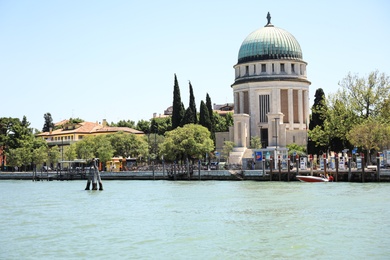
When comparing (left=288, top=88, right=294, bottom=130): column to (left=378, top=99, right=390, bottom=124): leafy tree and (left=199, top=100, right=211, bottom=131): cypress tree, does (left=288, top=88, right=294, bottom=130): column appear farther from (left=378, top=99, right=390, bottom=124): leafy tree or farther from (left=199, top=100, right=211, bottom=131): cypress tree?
(left=378, top=99, right=390, bottom=124): leafy tree

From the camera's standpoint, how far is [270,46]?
84.4 metres

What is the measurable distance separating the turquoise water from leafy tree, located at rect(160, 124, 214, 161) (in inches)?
1396

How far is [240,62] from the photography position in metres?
86.8

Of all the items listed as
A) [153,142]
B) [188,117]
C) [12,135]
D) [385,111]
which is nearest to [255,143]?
[188,117]

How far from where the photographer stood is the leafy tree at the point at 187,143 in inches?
2894

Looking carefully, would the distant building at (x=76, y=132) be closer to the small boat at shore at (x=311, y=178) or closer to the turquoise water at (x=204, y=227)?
the small boat at shore at (x=311, y=178)

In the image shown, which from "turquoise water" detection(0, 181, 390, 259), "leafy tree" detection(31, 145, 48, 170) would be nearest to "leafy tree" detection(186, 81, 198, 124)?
"leafy tree" detection(31, 145, 48, 170)

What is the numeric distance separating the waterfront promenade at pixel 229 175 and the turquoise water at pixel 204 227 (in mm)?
11501

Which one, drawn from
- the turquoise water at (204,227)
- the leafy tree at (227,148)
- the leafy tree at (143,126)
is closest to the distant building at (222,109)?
the leafy tree at (143,126)

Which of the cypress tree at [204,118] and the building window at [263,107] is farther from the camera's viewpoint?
the building window at [263,107]

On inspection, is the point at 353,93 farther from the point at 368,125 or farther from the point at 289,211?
the point at 289,211

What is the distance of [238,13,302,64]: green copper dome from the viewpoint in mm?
84375

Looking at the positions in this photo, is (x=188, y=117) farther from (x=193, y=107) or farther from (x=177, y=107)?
(x=193, y=107)

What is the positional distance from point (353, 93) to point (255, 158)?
1128cm
